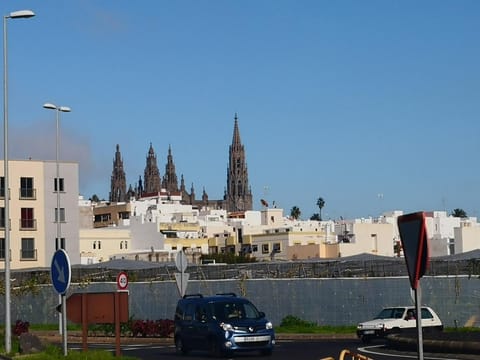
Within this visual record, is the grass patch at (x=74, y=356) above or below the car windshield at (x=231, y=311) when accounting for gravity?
below

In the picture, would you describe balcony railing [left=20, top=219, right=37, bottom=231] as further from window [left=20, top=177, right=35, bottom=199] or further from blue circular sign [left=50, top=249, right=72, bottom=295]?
blue circular sign [left=50, top=249, right=72, bottom=295]

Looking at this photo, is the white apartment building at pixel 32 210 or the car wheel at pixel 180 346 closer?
the car wheel at pixel 180 346

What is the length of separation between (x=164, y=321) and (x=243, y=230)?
114 m

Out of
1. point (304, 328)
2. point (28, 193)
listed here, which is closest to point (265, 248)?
point (28, 193)

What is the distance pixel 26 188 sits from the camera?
8912 cm

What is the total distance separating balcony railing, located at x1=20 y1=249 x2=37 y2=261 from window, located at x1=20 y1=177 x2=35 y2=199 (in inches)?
172

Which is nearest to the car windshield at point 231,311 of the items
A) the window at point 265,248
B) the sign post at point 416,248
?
the sign post at point 416,248

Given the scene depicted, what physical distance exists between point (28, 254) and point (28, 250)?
326 millimetres

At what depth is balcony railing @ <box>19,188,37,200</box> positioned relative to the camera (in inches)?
3501

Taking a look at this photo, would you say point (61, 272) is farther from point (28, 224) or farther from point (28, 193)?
point (28, 224)

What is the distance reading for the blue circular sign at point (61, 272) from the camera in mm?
20828

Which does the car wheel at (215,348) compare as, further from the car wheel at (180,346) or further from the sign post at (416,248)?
the sign post at (416,248)

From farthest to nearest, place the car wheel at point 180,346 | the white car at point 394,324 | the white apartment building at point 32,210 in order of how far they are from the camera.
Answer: the white apartment building at point 32,210
the white car at point 394,324
the car wheel at point 180,346

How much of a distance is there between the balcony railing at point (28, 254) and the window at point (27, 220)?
183cm
